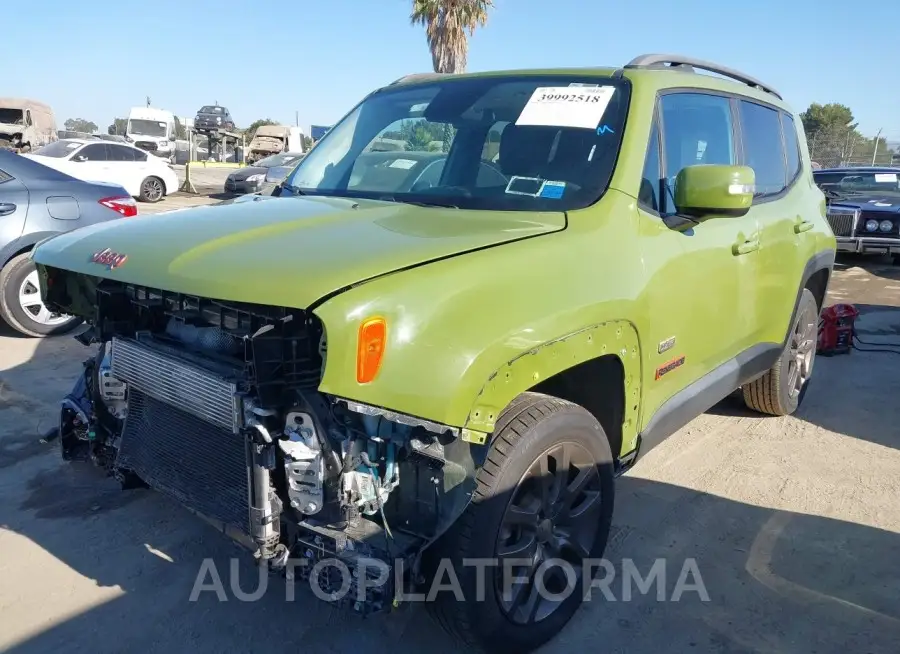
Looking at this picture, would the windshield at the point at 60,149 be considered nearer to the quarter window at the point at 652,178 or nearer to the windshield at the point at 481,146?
the windshield at the point at 481,146

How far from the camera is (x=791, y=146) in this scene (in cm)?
453

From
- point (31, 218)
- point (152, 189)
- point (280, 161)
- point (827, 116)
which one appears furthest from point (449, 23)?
point (827, 116)

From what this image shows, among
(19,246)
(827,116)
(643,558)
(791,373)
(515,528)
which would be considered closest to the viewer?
(515,528)

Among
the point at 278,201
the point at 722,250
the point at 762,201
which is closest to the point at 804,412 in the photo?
the point at 762,201

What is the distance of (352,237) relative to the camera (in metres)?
2.38

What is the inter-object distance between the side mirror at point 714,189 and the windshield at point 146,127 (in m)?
32.8

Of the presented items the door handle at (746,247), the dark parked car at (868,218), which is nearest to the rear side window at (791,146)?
the door handle at (746,247)

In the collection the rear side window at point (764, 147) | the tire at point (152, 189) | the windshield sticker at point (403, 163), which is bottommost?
the tire at point (152, 189)

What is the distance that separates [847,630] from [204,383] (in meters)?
2.50

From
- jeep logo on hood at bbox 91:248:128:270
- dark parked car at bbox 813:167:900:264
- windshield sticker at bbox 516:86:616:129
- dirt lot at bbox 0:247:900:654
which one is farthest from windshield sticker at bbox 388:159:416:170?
dark parked car at bbox 813:167:900:264

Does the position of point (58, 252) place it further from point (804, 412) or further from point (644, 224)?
point (804, 412)

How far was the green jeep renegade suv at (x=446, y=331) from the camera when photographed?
207 centimetres

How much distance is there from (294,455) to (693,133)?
240 centimetres

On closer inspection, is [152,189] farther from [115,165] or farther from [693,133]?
[693,133]
